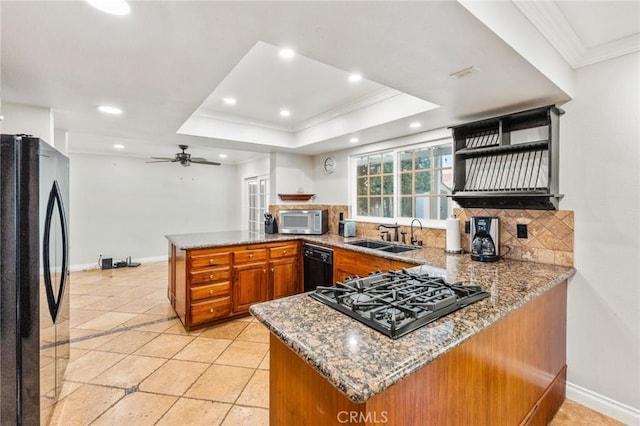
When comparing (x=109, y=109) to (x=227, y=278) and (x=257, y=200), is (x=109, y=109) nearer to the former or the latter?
(x=227, y=278)

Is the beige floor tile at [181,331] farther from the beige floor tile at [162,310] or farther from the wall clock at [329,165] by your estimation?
the wall clock at [329,165]

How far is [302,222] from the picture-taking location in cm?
418

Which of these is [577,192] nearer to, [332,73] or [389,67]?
[389,67]

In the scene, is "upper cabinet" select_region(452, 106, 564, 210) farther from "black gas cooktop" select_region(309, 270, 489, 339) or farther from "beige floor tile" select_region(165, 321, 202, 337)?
"beige floor tile" select_region(165, 321, 202, 337)

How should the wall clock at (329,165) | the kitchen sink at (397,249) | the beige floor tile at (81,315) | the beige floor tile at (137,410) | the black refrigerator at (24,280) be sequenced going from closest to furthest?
the black refrigerator at (24,280)
the beige floor tile at (137,410)
the kitchen sink at (397,249)
the beige floor tile at (81,315)
the wall clock at (329,165)

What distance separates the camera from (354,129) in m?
3.24

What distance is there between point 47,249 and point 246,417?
1553 millimetres

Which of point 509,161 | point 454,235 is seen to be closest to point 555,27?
point 509,161

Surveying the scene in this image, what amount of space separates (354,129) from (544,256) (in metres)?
2.09

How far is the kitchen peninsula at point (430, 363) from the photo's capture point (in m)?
0.91

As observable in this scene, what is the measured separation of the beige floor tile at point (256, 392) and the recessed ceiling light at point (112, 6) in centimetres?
235

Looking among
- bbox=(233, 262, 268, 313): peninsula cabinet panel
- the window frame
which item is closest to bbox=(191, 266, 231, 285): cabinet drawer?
bbox=(233, 262, 268, 313): peninsula cabinet panel

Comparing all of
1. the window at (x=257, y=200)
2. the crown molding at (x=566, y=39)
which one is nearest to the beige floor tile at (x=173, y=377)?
the crown molding at (x=566, y=39)

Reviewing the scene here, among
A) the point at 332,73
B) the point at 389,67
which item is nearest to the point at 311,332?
the point at 389,67
